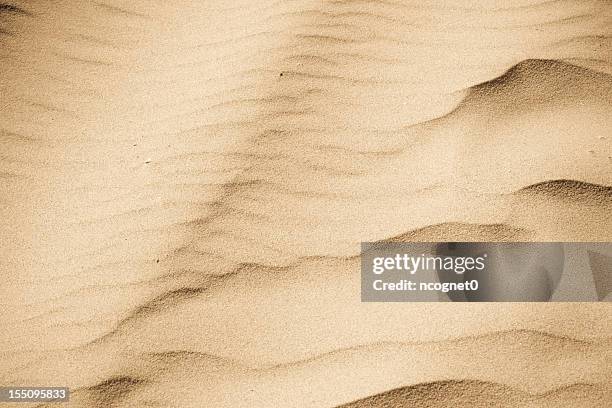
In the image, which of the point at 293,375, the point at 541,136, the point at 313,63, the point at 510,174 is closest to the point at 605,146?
the point at 541,136

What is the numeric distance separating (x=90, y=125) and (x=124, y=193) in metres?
0.43

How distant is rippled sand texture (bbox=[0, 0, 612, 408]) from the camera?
5.29 ft

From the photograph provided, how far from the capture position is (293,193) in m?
1.96

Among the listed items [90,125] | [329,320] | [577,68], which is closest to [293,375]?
[329,320]

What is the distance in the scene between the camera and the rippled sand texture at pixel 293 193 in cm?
161

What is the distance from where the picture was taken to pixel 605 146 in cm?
198

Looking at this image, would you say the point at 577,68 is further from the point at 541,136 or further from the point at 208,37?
the point at 208,37

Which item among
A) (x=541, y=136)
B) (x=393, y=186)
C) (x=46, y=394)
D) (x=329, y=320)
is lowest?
(x=46, y=394)

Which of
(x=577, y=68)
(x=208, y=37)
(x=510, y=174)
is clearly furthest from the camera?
(x=208, y=37)

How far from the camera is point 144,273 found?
182 centimetres

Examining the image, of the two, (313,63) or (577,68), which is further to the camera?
(313,63)

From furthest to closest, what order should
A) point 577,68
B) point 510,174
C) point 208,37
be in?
point 208,37
point 577,68
point 510,174

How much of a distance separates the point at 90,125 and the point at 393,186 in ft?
3.74

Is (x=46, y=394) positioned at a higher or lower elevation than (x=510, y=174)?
lower
